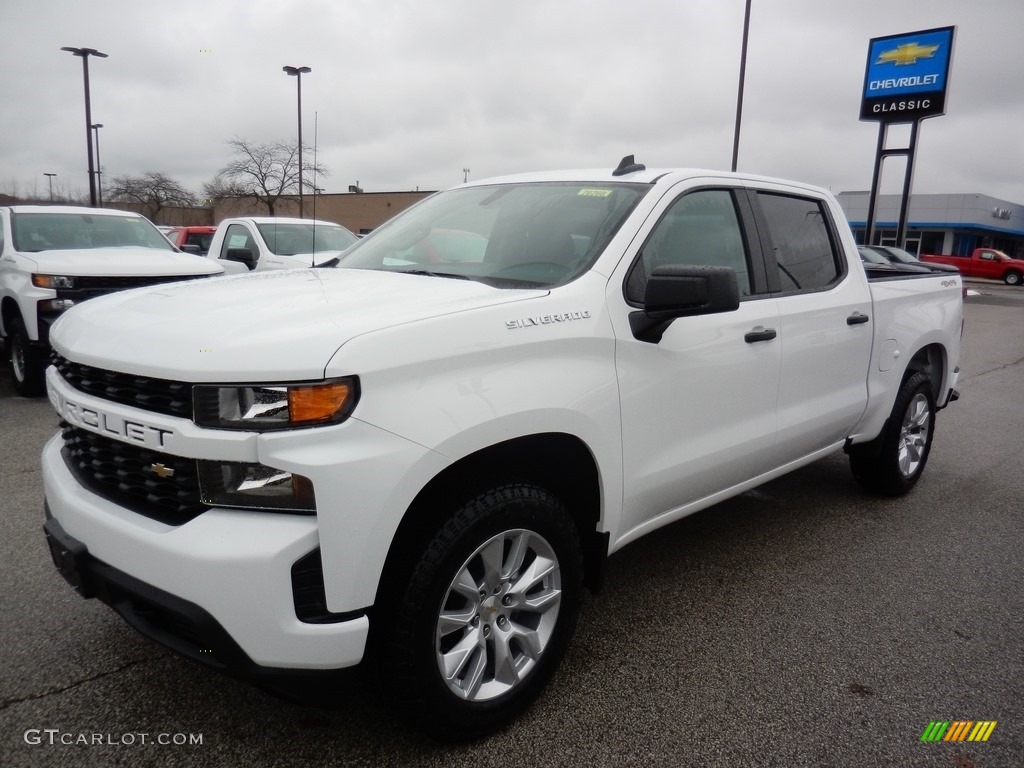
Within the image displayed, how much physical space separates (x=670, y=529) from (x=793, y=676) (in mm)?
1508

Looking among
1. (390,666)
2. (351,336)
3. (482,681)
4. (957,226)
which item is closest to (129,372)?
(351,336)

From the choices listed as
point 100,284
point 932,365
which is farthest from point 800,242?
point 100,284

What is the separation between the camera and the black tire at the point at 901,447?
459 centimetres

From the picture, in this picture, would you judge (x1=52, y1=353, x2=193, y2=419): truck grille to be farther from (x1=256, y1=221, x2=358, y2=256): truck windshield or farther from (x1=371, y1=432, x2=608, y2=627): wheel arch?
(x1=256, y1=221, x2=358, y2=256): truck windshield

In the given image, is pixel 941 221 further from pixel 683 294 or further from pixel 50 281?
pixel 683 294

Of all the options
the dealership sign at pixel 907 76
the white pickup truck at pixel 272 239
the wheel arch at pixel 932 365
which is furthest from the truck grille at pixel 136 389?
the dealership sign at pixel 907 76

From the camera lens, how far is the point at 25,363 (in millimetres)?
6969

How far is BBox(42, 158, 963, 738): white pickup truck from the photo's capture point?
1936mm

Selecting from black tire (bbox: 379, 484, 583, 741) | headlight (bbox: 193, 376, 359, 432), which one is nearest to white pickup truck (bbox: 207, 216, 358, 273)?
black tire (bbox: 379, 484, 583, 741)

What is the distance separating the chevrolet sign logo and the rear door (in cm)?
2301

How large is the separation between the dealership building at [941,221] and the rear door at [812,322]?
5092cm

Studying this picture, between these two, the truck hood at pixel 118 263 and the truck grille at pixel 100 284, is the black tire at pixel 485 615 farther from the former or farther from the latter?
the truck hood at pixel 118 263

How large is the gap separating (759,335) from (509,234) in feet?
3.77

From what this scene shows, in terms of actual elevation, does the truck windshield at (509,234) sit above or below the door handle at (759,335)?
above
